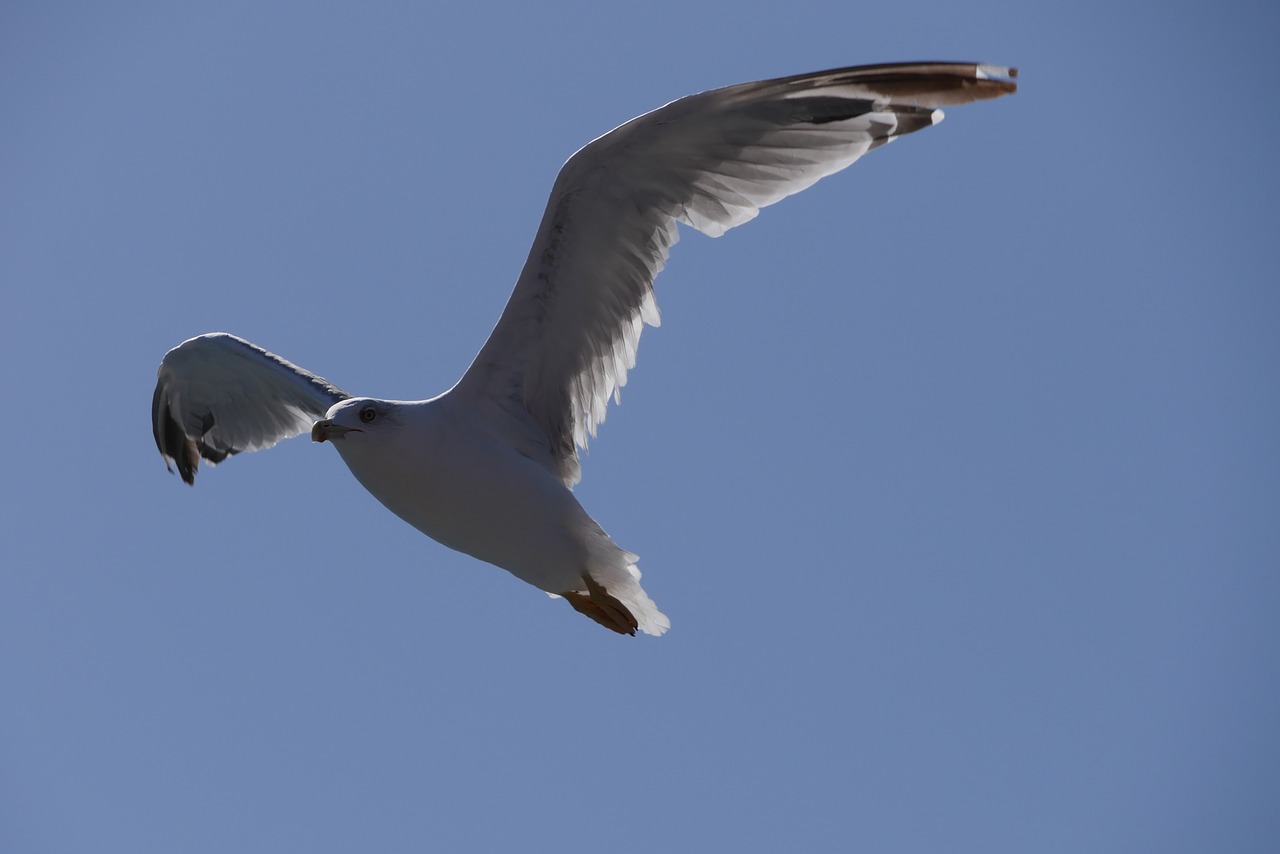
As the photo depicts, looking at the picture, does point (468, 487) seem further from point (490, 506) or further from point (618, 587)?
point (618, 587)

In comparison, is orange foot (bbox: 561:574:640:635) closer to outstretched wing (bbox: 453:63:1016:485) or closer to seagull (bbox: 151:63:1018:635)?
seagull (bbox: 151:63:1018:635)

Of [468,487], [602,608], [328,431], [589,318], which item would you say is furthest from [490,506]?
[589,318]

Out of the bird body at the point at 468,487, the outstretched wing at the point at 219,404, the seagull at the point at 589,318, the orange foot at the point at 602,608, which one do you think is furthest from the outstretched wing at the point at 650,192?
the outstretched wing at the point at 219,404

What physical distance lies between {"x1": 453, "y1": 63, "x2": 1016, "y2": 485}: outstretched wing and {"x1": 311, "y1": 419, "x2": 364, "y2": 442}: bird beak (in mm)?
716

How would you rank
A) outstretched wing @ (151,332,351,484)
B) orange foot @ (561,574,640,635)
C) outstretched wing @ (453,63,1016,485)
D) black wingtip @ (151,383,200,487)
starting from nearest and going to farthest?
outstretched wing @ (453,63,1016,485) → orange foot @ (561,574,640,635) → outstretched wing @ (151,332,351,484) → black wingtip @ (151,383,200,487)

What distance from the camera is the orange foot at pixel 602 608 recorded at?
803 cm

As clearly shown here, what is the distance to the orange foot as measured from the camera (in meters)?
8.03

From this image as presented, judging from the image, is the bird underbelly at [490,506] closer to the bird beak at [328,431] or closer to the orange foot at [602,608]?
the bird beak at [328,431]

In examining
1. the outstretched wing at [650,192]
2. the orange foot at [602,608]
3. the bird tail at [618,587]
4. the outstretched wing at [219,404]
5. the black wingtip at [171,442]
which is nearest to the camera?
the outstretched wing at [650,192]

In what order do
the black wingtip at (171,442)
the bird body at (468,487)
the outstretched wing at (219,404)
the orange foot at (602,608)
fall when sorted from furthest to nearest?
the black wingtip at (171,442)
the outstretched wing at (219,404)
the orange foot at (602,608)
the bird body at (468,487)

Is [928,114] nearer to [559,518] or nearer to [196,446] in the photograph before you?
[559,518]

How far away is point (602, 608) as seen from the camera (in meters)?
8.09

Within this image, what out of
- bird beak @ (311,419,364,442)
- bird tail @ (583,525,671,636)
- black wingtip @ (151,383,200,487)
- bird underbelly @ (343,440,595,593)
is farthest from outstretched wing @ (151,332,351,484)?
bird tail @ (583,525,671,636)

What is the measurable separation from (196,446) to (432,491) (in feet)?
12.5
